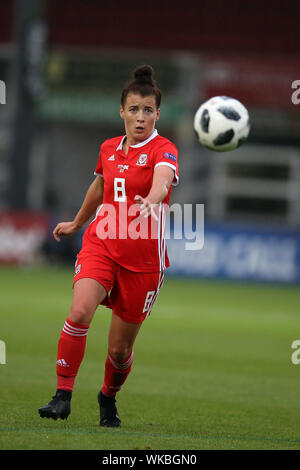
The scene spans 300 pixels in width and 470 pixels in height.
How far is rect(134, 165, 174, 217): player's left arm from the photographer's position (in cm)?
559

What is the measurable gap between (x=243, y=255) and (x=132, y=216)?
18646 millimetres

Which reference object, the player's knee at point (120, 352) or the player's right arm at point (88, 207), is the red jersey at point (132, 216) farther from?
the player's knee at point (120, 352)

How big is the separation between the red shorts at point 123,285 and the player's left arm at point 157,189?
1.68 ft

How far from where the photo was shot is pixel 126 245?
6297mm

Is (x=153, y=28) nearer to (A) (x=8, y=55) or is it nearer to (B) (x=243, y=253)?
(A) (x=8, y=55)

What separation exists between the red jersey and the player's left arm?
0.08 m

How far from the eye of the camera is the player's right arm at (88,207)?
675 cm

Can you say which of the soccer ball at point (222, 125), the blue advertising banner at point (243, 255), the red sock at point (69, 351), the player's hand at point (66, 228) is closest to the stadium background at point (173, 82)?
the blue advertising banner at point (243, 255)

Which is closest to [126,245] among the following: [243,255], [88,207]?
[88,207]

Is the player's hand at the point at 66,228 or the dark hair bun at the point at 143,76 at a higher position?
A: the dark hair bun at the point at 143,76

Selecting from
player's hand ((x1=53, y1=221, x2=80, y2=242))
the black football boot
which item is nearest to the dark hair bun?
player's hand ((x1=53, y1=221, x2=80, y2=242))

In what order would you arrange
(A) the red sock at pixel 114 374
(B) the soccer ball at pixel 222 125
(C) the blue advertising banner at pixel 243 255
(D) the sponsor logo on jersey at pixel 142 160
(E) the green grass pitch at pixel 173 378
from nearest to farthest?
(E) the green grass pitch at pixel 173 378, (D) the sponsor logo on jersey at pixel 142 160, (A) the red sock at pixel 114 374, (B) the soccer ball at pixel 222 125, (C) the blue advertising banner at pixel 243 255

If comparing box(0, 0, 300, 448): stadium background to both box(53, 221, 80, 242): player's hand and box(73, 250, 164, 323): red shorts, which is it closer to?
box(53, 221, 80, 242): player's hand

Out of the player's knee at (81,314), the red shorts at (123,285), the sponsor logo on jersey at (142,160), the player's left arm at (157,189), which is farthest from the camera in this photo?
the sponsor logo on jersey at (142,160)
